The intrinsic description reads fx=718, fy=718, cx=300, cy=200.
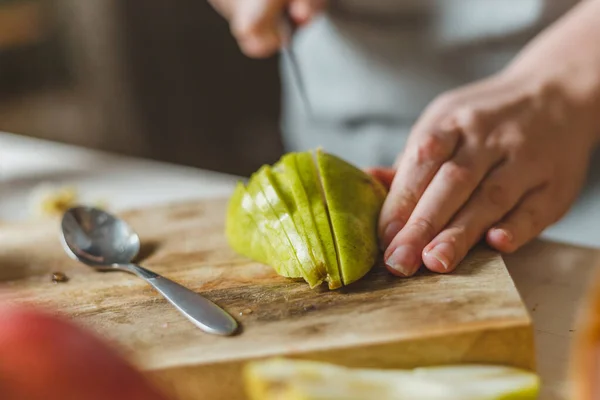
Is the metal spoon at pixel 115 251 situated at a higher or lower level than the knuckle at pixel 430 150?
lower

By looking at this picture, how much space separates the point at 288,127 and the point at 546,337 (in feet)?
3.37

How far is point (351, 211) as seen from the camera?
86 cm

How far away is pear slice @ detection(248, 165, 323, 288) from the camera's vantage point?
0.81 m

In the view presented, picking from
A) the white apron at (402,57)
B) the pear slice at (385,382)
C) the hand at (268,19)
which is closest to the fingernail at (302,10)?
the hand at (268,19)

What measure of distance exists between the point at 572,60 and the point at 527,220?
32 centimetres

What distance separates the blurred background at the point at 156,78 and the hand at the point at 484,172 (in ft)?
6.07

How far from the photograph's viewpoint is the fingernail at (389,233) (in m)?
0.86

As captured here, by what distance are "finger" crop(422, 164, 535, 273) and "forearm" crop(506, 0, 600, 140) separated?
203 mm

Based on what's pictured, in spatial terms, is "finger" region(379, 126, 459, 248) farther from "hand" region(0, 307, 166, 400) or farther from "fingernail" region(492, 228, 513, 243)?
"hand" region(0, 307, 166, 400)

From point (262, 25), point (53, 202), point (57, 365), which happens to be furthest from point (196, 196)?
point (57, 365)

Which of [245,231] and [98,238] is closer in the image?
[245,231]

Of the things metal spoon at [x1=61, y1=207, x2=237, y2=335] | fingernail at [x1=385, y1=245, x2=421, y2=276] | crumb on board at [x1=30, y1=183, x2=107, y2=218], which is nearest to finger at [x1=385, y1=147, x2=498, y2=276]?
fingernail at [x1=385, y1=245, x2=421, y2=276]

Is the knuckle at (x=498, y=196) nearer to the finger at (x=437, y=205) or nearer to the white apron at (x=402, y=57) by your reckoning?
the finger at (x=437, y=205)

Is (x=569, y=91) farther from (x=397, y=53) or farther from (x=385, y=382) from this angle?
(x=385, y=382)
